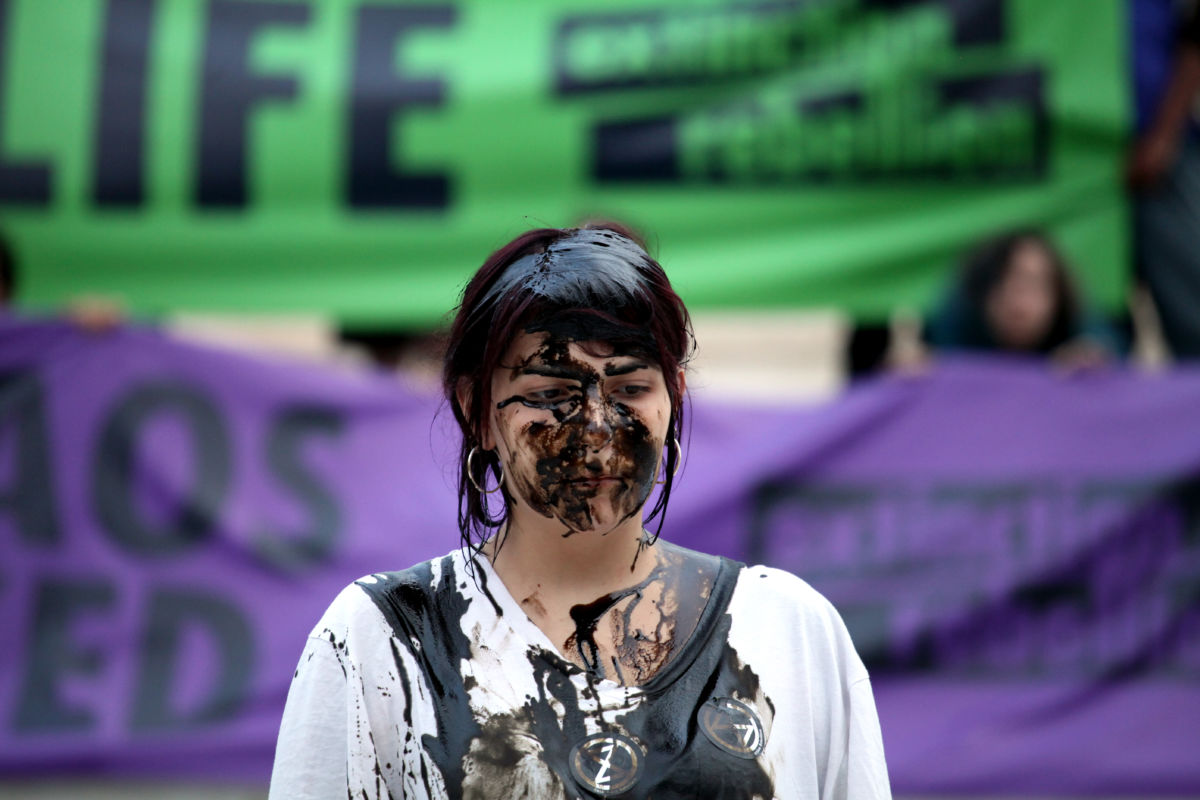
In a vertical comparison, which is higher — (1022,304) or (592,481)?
(1022,304)

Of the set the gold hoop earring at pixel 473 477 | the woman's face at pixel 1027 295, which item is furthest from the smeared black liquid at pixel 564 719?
the woman's face at pixel 1027 295

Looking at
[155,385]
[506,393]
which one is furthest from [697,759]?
[155,385]

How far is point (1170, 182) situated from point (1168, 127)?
188 mm

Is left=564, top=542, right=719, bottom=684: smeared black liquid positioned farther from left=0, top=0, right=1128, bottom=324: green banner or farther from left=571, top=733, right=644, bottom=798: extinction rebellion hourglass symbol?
left=0, top=0, right=1128, bottom=324: green banner

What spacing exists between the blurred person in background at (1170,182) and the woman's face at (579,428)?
12.5 feet

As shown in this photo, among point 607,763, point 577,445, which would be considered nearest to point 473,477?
point 577,445

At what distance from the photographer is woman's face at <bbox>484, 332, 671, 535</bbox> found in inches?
63.3

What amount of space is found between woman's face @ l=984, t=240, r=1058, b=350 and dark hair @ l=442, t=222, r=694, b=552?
10.6 feet

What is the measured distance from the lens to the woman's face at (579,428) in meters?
1.61

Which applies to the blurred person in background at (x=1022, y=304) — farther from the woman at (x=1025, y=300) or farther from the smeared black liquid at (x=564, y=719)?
the smeared black liquid at (x=564, y=719)

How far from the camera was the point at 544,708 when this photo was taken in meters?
1.57

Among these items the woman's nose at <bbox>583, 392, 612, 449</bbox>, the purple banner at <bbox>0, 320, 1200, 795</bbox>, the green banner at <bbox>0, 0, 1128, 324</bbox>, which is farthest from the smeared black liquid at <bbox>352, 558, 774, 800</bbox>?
the green banner at <bbox>0, 0, 1128, 324</bbox>

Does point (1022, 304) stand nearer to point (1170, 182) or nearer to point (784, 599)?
point (1170, 182)

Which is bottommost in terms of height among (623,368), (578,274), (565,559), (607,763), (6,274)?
(607,763)
